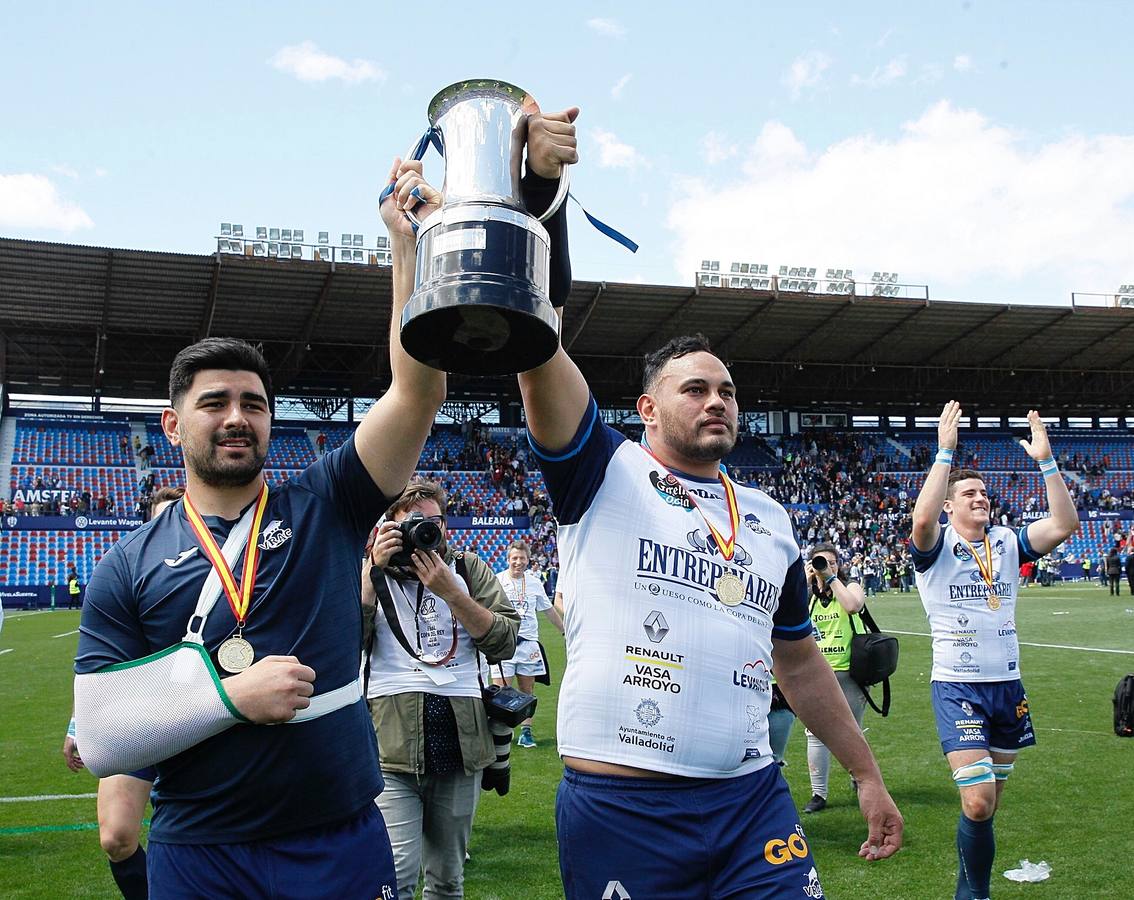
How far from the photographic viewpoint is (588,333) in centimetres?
3781

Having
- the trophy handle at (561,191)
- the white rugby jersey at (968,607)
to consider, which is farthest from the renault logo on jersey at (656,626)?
the white rugby jersey at (968,607)

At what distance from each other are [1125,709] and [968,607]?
4.65 feet

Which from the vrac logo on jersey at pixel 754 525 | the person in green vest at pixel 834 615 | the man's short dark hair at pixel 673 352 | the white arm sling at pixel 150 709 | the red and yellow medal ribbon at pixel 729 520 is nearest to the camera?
the white arm sling at pixel 150 709

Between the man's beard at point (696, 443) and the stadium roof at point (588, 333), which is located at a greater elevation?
the stadium roof at point (588, 333)

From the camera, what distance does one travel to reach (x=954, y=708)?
5.66 metres

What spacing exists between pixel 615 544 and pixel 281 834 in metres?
1.19

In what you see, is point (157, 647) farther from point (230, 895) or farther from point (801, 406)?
point (801, 406)

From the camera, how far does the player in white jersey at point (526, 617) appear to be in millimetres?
10094

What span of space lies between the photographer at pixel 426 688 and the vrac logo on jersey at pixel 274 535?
1393 millimetres

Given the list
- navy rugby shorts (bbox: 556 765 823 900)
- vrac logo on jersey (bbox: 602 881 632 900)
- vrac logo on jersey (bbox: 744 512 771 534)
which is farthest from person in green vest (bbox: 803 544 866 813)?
vrac logo on jersey (bbox: 602 881 632 900)

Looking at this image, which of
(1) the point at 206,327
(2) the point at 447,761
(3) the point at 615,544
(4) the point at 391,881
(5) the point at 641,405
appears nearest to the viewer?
(4) the point at 391,881

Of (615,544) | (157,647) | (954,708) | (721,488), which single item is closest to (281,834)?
(157,647)

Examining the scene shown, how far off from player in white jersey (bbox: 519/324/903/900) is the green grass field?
3.41 m

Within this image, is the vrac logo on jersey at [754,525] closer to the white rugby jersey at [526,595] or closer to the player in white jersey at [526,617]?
the player in white jersey at [526,617]
